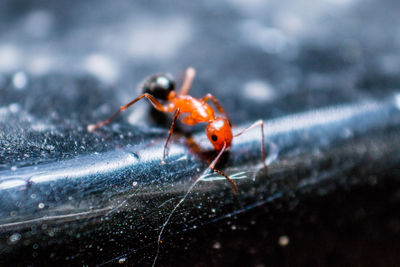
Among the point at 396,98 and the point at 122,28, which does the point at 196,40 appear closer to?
the point at 122,28

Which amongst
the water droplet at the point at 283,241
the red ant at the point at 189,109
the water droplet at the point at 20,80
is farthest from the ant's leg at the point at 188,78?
the water droplet at the point at 283,241

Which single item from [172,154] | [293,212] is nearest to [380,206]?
[293,212]

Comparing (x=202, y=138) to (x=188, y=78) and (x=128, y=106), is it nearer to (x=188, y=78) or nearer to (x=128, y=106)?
(x=128, y=106)

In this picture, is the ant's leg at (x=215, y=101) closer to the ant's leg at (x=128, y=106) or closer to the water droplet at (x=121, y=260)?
the ant's leg at (x=128, y=106)

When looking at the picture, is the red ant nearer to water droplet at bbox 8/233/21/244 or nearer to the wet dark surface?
the wet dark surface

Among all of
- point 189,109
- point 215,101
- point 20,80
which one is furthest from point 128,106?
point 20,80
